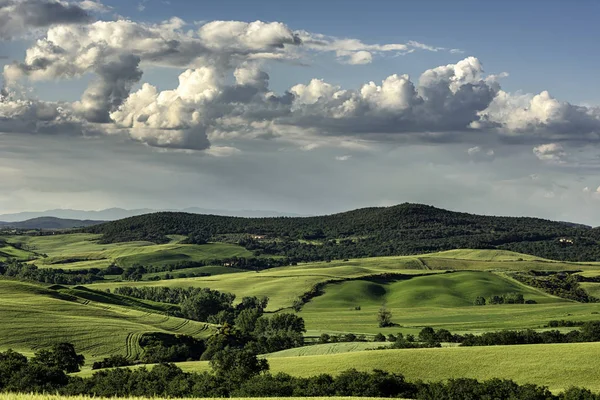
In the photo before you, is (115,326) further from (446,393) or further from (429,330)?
(446,393)

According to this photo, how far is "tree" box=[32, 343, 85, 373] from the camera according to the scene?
11271 centimetres

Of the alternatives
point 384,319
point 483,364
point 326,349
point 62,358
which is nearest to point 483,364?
point 483,364

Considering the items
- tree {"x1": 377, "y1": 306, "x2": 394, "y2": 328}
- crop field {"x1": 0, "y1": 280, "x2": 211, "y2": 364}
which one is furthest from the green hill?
tree {"x1": 377, "y1": 306, "x2": 394, "y2": 328}

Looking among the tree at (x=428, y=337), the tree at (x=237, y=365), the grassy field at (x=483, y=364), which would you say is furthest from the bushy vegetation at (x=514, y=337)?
the tree at (x=237, y=365)

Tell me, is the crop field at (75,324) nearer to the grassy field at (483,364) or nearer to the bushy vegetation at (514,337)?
the grassy field at (483,364)

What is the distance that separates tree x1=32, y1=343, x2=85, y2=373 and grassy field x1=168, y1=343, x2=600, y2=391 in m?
39.2

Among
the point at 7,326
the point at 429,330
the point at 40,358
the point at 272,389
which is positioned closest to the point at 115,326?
the point at 7,326

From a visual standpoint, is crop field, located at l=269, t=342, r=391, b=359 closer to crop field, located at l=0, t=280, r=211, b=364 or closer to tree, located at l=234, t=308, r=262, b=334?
crop field, located at l=0, t=280, r=211, b=364

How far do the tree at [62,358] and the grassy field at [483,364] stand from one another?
1542 inches

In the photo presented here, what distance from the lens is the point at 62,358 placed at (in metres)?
116

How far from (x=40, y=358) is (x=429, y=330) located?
70.8m

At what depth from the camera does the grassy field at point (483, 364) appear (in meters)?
81.2

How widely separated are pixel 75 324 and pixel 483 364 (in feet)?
321

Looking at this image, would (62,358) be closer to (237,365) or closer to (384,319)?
(237,365)
